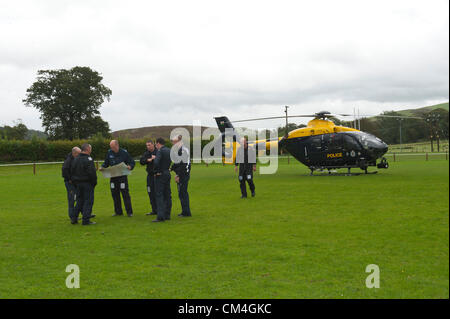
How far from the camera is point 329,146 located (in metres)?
25.0

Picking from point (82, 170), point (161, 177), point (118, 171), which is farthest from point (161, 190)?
point (82, 170)

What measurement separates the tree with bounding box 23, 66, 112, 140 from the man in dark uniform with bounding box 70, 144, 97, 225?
209 feet

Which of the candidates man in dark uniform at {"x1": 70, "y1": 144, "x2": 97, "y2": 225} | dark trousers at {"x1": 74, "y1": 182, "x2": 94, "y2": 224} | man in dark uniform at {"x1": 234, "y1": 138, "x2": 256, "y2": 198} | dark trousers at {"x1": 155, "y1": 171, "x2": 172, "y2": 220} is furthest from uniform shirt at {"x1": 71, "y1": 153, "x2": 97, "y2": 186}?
man in dark uniform at {"x1": 234, "y1": 138, "x2": 256, "y2": 198}

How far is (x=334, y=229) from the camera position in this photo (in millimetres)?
8750

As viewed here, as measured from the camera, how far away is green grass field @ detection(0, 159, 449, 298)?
16.6ft

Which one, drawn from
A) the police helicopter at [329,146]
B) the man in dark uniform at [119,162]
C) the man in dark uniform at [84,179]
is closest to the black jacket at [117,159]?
the man in dark uniform at [119,162]

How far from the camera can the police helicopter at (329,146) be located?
24.2 metres

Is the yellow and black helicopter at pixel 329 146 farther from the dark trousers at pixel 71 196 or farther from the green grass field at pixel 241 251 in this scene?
the dark trousers at pixel 71 196

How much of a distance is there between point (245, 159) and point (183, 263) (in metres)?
8.50

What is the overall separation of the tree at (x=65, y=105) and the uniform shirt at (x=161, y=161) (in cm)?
6412

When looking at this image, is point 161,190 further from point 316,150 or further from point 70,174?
point 316,150

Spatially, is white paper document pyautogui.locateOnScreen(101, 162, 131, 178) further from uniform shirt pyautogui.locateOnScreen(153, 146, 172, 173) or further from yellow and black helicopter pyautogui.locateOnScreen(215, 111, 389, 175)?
yellow and black helicopter pyautogui.locateOnScreen(215, 111, 389, 175)
